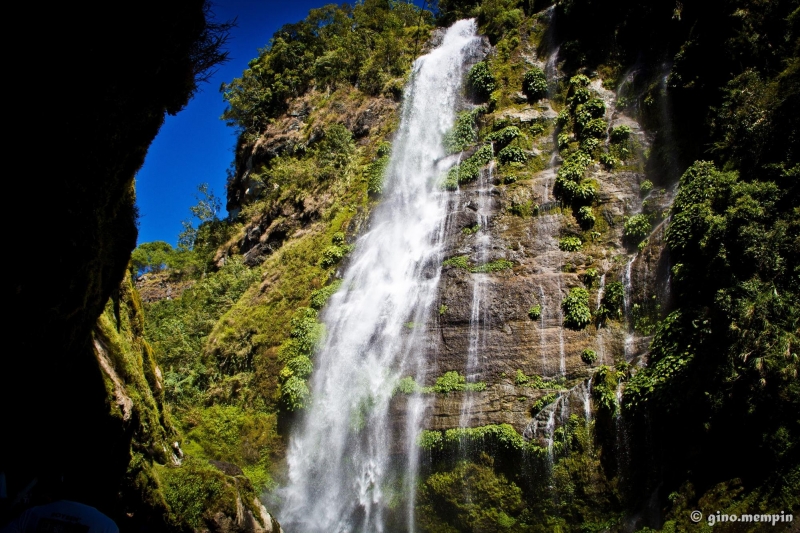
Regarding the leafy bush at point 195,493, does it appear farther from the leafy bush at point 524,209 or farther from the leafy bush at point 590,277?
the leafy bush at point 524,209

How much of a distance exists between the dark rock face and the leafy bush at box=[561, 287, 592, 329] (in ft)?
34.8

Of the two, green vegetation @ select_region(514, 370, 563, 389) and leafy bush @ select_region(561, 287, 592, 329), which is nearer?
green vegetation @ select_region(514, 370, 563, 389)

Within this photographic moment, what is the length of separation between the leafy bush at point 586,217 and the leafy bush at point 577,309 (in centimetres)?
247

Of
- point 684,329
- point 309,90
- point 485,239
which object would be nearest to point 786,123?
point 684,329

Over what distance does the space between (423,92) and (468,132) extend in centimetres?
513

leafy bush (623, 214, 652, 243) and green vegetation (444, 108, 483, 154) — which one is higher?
green vegetation (444, 108, 483, 154)

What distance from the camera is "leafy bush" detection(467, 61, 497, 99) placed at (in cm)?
2192

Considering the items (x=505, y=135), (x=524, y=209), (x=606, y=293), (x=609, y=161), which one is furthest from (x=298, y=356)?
(x=609, y=161)

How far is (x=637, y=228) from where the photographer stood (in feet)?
45.9

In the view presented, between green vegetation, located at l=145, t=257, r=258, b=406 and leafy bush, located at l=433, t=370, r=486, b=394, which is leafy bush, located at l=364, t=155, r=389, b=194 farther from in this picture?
leafy bush, located at l=433, t=370, r=486, b=394

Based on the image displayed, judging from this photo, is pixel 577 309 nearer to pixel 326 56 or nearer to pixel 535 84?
pixel 535 84

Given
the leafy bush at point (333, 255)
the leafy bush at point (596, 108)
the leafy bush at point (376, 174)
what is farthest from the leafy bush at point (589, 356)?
the leafy bush at point (376, 174)

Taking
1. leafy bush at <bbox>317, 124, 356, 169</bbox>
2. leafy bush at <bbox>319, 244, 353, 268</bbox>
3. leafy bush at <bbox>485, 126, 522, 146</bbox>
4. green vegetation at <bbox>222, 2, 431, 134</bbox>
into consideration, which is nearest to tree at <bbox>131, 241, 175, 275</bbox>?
green vegetation at <bbox>222, 2, 431, 134</bbox>

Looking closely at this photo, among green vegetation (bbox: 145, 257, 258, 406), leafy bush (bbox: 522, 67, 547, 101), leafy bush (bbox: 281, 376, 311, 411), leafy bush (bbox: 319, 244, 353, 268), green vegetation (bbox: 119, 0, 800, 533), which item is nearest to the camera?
green vegetation (bbox: 119, 0, 800, 533)
